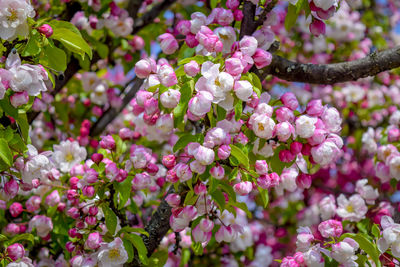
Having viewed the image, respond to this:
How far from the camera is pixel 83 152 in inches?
95.0

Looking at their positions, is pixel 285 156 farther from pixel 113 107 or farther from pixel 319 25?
pixel 113 107

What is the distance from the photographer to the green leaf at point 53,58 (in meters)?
1.75

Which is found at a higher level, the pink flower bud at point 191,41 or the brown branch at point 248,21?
the brown branch at point 248,21

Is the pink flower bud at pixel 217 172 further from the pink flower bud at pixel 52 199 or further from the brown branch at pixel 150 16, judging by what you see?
the brown branch at pixel 150 16

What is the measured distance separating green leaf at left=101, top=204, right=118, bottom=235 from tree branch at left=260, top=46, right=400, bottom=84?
91 centimetres

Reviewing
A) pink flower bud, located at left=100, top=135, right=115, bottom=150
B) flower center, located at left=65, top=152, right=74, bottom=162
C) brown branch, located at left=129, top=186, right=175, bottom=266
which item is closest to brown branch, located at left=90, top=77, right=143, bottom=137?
flower center, located at left=65, top=152, right=74, bottom=162

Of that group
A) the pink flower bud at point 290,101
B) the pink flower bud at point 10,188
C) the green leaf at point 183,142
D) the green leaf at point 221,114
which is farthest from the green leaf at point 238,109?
the pink flower bud at point 10,188

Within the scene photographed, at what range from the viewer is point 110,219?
1.87m

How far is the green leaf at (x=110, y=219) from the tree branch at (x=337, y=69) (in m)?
0.91

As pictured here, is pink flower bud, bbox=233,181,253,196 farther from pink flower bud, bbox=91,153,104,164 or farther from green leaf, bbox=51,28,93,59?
green leaf, bbox=51,28,93,59

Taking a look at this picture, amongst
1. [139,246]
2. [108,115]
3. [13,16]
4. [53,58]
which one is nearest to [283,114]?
[139,246]

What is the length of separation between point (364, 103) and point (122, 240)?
3182 mm

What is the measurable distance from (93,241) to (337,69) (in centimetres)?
133

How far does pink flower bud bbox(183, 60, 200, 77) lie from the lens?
5.10 feet
